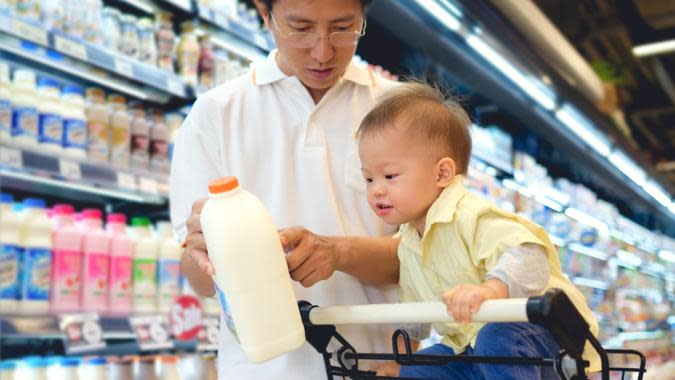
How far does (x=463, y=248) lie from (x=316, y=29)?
46 centimetres

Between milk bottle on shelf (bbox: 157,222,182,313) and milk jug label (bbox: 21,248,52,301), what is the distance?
0.46 metres

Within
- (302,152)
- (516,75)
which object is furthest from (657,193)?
(302,152)

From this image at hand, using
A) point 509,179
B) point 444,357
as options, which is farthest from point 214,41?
point 509,179

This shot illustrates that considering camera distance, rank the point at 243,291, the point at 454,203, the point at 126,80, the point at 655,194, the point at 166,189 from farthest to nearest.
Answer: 1. the point at 655,194
2. the point at 126,80
3. the point at 166,189
4. the point at 454,203
5. the point at 243,291

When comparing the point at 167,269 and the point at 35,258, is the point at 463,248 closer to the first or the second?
the point at 35,258

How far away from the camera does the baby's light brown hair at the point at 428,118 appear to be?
4.31 feet

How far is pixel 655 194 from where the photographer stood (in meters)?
9.08

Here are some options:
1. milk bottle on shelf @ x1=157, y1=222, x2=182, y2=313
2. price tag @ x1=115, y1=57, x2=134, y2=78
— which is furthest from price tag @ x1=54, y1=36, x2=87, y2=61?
milk bottle on shelf @ x1=157, y1=222, x2=182, y2=313

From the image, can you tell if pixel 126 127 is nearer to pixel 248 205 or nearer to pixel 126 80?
pixel 126 80

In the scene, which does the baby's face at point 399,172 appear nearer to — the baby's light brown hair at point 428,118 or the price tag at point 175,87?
the baby's light brown hair at point 428,118

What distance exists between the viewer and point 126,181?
2.62m

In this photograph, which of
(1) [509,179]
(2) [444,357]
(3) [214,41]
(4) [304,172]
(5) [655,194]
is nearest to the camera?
(2) [444,357]

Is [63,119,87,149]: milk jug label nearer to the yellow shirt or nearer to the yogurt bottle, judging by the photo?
the yogurt bottle

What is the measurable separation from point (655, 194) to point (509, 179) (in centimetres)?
375
